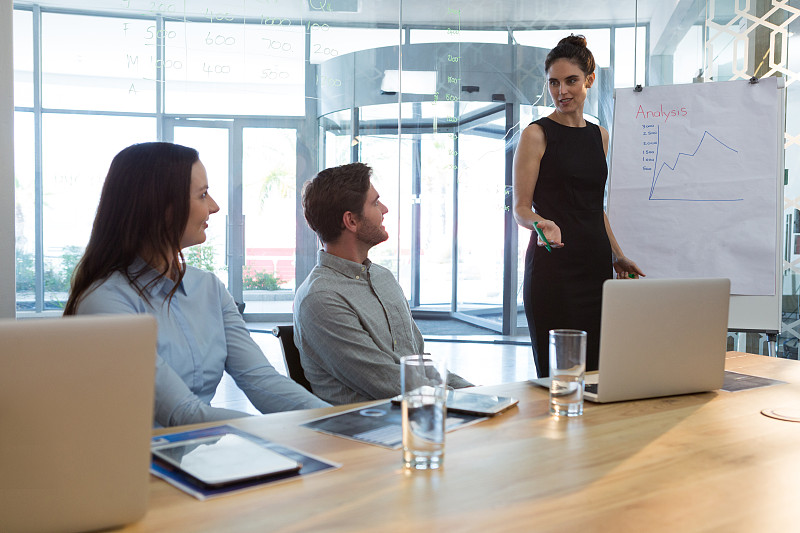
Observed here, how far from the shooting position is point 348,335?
6.25ft

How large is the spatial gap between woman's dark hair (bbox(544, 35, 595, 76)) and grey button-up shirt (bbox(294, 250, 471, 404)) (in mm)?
1028

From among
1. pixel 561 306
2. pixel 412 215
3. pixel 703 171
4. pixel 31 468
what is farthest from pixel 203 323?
pixel 412 215

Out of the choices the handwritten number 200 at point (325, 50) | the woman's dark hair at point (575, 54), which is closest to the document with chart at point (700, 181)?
the woman's dark hair at point (575, 54)

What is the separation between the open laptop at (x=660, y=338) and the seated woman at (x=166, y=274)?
2.23ft

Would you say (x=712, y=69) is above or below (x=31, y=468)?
above

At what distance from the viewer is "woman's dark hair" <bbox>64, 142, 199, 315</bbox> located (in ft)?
5.34

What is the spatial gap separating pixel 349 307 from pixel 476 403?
0.64 metres

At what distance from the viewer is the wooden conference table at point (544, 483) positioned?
0.87 metres

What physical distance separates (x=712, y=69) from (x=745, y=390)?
2690 mm

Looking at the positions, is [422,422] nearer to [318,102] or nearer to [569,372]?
[569,372]

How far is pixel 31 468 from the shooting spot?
78 centimetres

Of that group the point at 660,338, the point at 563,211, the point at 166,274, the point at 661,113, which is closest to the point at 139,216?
the point at 166,274

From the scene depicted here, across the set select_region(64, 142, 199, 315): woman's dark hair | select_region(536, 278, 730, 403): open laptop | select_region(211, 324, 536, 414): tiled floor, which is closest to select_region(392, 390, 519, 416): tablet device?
select_region(536, 278, 730, 403): open laptop

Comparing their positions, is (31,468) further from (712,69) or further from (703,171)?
(712,69)
